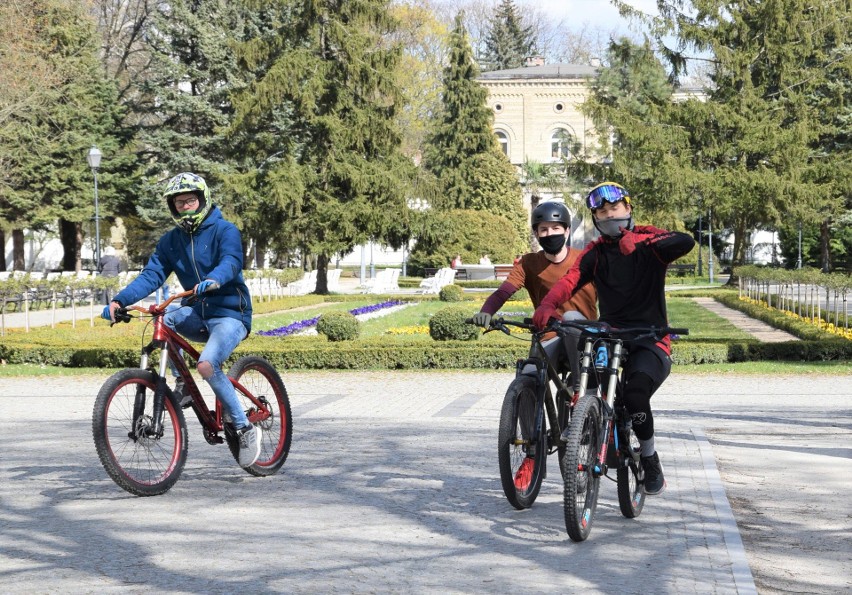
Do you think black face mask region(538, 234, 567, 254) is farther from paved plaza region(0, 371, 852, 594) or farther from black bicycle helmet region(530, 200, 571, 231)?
paved plaza region(0, 371, 852, 594)

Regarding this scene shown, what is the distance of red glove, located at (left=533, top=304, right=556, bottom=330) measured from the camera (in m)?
6.17

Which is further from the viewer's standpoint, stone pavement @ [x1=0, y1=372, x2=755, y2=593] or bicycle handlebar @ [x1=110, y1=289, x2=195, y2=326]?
bicycle handlebar @ [x1=110, y1=289, x2=195, y2=326]

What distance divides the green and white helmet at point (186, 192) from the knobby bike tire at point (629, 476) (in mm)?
2675

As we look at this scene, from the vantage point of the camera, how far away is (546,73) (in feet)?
251

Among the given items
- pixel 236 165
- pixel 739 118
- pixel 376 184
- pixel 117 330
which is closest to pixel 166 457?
pixel 117 330

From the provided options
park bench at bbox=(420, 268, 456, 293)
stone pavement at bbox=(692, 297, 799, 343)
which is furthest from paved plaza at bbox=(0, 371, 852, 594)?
park bench at bbox=(420, 268, 456, 293)

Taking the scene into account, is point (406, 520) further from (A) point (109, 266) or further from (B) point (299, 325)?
(A) point (109, 266)

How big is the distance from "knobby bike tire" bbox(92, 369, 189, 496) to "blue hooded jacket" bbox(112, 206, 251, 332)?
53 cm

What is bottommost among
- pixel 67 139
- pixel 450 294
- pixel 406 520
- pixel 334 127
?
pixel 406 520

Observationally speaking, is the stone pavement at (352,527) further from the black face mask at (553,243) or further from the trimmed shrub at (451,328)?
the trimmed shrub at (451,328)

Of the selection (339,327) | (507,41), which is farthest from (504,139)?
(339,327)

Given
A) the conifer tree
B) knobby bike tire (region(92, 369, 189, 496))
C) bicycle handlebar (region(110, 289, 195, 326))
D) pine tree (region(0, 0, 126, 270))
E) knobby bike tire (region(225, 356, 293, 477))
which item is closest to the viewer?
knobby bike tire (region(92, 369, 189, 496))

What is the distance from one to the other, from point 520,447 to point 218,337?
5.96 ft

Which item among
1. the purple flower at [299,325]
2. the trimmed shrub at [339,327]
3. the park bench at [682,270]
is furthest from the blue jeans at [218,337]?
the park bench at [682,270]
